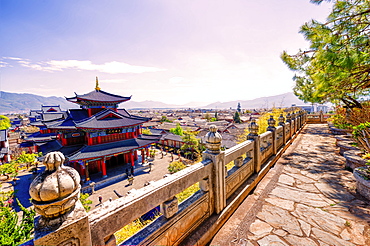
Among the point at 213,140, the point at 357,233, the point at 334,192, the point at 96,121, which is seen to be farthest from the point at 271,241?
the point at 96,121

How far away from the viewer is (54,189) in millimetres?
1090

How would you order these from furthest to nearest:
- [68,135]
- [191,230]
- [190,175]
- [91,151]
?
[68,135] < [91,151] < [191,230] < [190,175]

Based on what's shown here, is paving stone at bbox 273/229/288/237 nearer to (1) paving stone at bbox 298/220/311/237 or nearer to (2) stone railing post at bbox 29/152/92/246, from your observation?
(1) paving stone at bbox 298/220/311/237

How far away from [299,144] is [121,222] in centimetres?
960

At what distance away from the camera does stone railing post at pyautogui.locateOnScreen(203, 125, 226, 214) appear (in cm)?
269

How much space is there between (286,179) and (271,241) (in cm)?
257

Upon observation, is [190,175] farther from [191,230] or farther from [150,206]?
[191,230]

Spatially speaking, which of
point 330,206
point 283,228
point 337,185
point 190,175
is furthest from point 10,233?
point 337,185

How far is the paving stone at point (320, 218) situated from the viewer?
8.94 ft

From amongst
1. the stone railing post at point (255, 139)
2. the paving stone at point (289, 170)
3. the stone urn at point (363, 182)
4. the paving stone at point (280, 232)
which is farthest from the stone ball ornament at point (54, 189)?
the paving stone at point (289, 170)

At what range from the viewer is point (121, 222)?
149cm

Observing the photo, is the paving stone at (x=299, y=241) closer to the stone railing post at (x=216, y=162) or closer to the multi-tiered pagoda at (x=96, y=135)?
the stone railing post at (x=216, y=162)

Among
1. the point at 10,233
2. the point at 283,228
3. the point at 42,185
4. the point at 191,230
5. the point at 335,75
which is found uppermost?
the point at 335,75

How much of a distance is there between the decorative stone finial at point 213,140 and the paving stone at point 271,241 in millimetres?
1587
